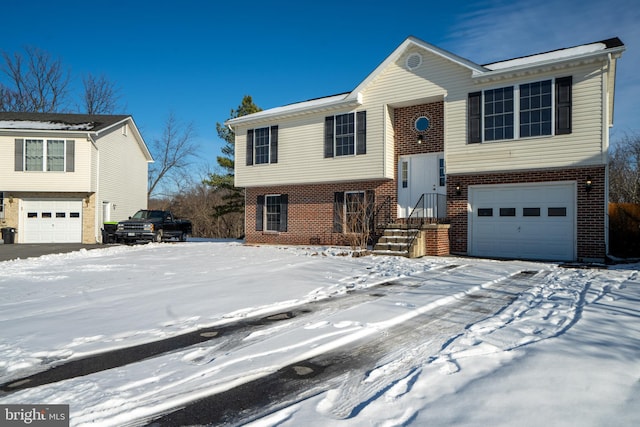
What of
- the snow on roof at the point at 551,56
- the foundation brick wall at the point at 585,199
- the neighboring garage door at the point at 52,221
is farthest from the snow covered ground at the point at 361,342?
the neighboring garage door at the point at 52,221

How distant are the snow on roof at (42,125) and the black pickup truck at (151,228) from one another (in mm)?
5515

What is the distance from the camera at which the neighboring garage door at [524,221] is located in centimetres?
1125

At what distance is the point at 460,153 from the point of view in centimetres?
1256

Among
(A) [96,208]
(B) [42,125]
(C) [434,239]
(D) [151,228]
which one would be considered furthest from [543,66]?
(B) [42,125]

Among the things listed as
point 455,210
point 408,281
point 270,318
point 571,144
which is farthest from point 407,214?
point 270,318

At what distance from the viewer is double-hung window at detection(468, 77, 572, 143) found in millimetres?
11109

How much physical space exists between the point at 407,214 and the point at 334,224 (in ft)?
9.42

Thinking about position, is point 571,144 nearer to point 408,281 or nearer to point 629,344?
point 408,281

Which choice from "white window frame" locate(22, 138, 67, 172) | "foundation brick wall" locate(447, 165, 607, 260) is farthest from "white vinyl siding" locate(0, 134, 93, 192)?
"foundation brick wall" locate(447, 165, 607, 260)

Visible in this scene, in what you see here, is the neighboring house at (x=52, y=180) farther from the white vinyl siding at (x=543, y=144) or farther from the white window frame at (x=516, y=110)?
the white window frame at (x=516, y=110)

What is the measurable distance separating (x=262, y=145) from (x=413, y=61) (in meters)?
6.96

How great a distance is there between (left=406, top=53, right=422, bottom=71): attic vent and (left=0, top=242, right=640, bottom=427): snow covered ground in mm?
8240

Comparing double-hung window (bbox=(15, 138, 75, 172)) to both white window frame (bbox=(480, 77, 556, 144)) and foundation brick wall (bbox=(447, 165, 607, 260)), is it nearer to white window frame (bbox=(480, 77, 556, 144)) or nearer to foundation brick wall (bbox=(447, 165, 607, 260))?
white window frame (bbox=(480, 77, 556, 144))

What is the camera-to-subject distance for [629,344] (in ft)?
12.3
